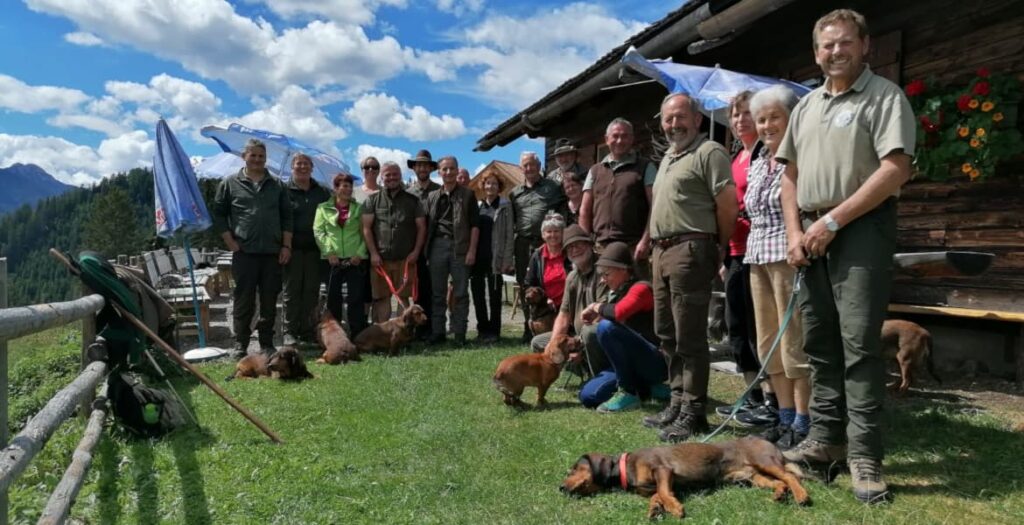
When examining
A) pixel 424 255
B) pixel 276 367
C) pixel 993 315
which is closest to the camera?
pixel 993 315

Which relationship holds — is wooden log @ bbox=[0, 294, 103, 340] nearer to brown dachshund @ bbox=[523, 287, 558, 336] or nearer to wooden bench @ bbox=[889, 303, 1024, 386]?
brown dachshund @ bbox=[523, 287, 558, 336]

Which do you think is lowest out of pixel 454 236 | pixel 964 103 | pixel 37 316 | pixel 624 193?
pixel 37 316

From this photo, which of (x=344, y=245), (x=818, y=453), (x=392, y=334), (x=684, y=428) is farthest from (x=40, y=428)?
(x=344, y=245)

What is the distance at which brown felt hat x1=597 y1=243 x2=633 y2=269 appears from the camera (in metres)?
4.37

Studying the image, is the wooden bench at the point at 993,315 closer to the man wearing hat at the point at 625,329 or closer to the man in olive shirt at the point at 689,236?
the man wearing hat at the point at 625,329

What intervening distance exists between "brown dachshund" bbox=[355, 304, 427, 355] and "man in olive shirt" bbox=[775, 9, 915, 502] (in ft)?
16.0

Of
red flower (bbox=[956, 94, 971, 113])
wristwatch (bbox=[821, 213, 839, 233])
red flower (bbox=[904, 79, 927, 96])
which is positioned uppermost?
red flower (bbox=[904, 79, 927, 96])

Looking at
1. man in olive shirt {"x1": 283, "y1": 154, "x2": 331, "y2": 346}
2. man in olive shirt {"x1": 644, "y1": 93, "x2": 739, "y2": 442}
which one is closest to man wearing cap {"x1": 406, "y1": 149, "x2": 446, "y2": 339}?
man in olive shirt {"x1": 283, "y1": 154, "x2": 331, "y2": 346}

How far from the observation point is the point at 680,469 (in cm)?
290

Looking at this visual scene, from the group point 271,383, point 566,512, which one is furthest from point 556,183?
point 566,512

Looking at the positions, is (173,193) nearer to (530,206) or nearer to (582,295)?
(530,206)

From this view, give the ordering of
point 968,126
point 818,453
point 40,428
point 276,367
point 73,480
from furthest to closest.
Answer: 1. point 276,367
2. point 968,126
3. point 818,453
4. point 73,480
5. point 40,428

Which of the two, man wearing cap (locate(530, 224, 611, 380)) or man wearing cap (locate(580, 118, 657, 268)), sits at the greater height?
man wearing cap (locate(580, 118, 657, 268))

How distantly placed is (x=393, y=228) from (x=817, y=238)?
17.6 feet
